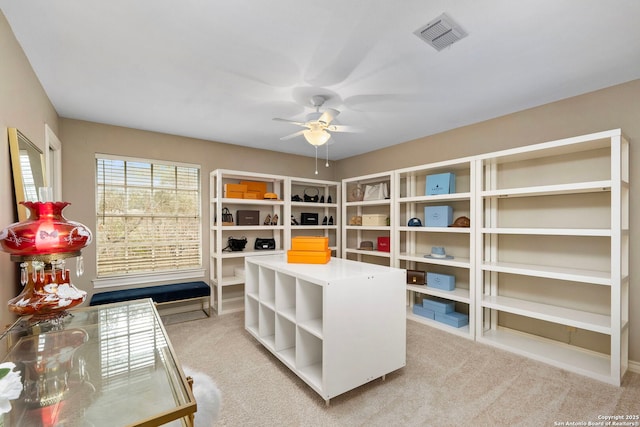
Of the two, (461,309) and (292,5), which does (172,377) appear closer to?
(292,5)

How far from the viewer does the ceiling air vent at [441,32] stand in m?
1.75

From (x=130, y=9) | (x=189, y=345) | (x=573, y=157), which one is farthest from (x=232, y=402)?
(x=573, y=157)

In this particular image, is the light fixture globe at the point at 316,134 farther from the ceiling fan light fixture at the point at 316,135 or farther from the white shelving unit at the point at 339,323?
the white shelving unit at the point at 339,323

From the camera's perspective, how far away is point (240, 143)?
4.62 metres

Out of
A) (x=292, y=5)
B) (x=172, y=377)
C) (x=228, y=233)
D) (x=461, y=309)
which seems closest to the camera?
(x=172, y=377)

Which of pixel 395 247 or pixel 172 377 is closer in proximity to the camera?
pixel 172 377

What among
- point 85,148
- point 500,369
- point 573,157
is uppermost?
point 85,148

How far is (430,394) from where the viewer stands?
221 centimetres

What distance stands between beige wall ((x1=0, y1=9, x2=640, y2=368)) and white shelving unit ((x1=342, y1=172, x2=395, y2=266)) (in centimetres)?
51

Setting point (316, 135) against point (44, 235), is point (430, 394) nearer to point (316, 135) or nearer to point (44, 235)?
point (316, 135)

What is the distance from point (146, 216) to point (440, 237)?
4.14 meters

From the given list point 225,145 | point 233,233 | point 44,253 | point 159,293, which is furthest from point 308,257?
point 225,145

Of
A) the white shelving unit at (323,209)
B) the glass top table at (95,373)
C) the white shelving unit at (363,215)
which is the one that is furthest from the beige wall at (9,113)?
the white shelving unit at (363,215)

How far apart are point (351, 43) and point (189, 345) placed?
3.25 m
